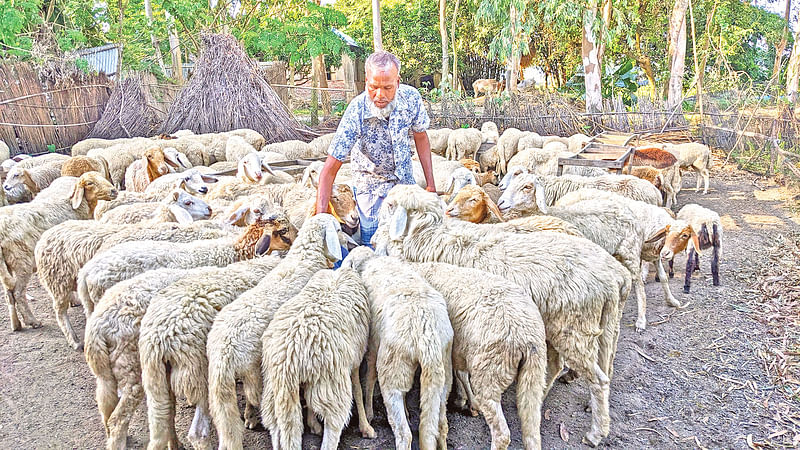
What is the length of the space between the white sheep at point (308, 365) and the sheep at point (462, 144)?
855 cm

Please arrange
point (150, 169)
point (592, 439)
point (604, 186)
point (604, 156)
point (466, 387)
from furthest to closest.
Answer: point (604, 156)
point (150, 169)
point (604, 186)
point (466, 387)
point (592, 439)

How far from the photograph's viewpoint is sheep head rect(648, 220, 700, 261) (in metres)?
5.60

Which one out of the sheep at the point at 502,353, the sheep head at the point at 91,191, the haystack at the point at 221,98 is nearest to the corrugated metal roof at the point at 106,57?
the haystack at the point at 221,98

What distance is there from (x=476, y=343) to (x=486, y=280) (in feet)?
1.51

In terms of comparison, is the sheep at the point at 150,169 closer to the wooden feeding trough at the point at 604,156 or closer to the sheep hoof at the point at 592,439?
the wooden feeding trough at the point at 604,156

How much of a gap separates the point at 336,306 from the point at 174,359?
94 cm

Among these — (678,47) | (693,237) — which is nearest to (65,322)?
(693,237)

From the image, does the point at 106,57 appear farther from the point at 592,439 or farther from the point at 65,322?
the point at 592,439

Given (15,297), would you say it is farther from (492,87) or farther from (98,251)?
(492,87)

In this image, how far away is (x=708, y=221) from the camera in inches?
243

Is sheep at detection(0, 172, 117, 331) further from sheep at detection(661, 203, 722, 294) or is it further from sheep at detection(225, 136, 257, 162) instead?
sheep at detection(661, 203, 722, 294)

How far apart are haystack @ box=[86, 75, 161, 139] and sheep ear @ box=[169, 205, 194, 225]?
8.87 meters

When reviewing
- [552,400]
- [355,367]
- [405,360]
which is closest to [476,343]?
[405,360]

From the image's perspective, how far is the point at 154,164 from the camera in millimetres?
7977
